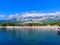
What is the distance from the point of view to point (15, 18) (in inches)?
1660

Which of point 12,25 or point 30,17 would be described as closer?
point 12,25

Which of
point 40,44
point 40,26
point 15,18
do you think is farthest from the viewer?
point 15,18

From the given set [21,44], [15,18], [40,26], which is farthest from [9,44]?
[15,18]

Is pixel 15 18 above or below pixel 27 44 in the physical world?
above

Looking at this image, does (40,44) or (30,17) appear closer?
(40,44)

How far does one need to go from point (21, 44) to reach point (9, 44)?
88 cm

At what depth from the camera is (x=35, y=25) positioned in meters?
34.0

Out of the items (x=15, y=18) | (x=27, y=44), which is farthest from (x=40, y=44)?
(x=15, y=18)

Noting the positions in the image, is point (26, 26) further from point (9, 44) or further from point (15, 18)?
point (9, 44)

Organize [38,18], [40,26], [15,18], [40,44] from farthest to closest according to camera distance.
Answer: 1. [38,18]
2. [15,18]
3. [40,26]
4. [40,44]

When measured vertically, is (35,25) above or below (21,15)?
below

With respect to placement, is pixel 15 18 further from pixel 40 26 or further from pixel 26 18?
pixel 40 26

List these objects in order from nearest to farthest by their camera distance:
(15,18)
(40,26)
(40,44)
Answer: (40,44) → (40,26) → (15,18)

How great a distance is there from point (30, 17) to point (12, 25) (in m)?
11.5
